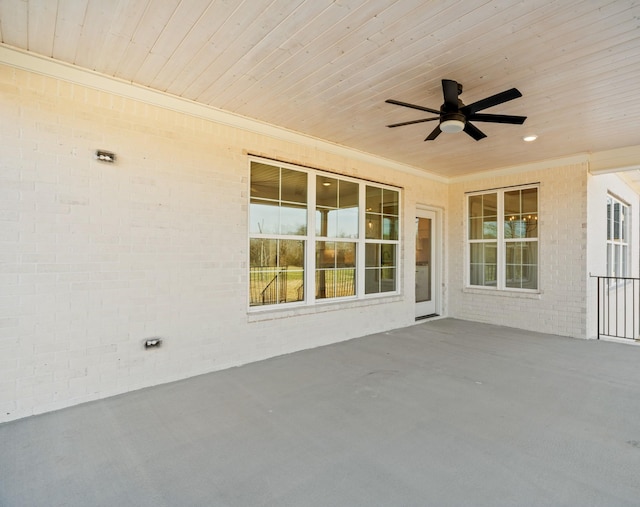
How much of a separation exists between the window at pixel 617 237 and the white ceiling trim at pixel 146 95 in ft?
18.1

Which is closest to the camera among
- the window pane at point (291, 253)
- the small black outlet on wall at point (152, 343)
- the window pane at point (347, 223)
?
the small black outlet on wall at point (152, 343)

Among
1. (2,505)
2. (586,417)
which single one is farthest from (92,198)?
(586,417)

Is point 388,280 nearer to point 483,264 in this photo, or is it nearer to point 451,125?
point 483,264

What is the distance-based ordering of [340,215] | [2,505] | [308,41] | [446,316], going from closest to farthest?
[2,505] < [308,41] < [340,215] < [446,316]

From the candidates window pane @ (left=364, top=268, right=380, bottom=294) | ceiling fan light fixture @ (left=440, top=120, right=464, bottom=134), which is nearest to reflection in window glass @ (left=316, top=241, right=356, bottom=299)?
window pane @ (left=364, top=268, right=380, bottom=294)

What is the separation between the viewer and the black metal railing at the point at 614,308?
5.49 meters

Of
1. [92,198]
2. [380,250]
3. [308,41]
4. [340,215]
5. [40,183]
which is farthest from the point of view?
[380,250]

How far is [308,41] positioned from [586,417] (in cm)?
373

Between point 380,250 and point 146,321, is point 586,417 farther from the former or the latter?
point 146,321

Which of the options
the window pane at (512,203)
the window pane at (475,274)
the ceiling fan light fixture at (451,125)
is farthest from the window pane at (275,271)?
the window pane at (512,203)

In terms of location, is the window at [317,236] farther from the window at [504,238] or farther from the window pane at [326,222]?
the window at [504,238]

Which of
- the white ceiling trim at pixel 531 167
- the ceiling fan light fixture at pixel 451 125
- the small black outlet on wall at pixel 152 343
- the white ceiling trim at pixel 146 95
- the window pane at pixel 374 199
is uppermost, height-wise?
the white ceiling trim at pixel 146 95

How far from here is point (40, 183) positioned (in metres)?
2.83

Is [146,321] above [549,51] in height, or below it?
below
